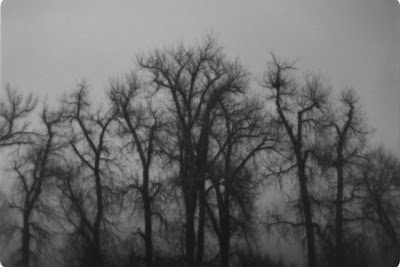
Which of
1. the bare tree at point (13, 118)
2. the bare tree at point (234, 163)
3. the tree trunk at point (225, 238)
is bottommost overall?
the tree trunk at point (225, 238)

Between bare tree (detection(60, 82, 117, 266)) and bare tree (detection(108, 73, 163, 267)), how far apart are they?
0.27 m

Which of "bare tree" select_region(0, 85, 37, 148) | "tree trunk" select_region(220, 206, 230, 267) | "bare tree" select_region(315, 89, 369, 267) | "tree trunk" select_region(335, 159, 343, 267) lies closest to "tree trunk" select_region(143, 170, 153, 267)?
"tree trunk" select_region(220, 206, 230, 267)

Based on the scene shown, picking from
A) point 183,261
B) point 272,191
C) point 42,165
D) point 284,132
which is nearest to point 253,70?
point 284,132

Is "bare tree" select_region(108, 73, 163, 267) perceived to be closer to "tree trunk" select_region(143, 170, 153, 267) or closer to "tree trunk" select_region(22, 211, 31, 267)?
"tree trunk" select_region(143, 170, 153, 267)

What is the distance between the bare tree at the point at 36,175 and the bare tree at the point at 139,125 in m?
1.20

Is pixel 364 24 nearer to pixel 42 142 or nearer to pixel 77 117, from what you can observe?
pixel 77 117

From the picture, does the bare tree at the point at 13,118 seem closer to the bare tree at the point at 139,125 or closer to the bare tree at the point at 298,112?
the bare tree at the point at 139,125

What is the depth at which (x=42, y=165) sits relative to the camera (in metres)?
10.1

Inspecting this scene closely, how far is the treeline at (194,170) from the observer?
381 inches

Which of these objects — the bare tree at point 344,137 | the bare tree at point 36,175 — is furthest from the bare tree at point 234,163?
the bare tree at point 36,175

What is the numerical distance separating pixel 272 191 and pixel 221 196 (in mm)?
1005

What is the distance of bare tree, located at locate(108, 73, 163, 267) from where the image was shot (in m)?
9.90

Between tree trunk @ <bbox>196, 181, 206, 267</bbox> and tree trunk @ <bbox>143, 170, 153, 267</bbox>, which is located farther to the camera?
tree trunk @ <bbox>143, 170, 153, 267</bbox>

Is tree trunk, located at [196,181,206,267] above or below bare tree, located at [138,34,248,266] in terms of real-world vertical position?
below
